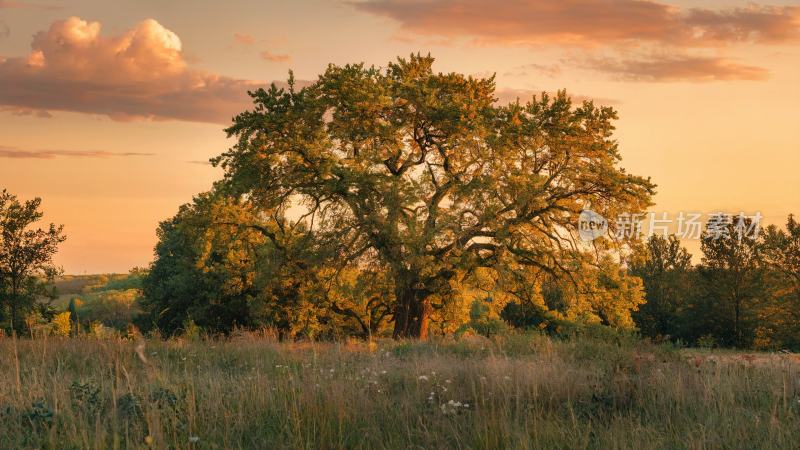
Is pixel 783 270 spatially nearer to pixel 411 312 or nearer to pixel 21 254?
pixel 411 312

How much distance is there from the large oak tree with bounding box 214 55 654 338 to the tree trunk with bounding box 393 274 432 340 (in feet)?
0.44

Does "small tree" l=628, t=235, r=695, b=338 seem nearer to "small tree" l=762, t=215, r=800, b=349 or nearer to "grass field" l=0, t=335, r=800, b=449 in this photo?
"small tree" l=762, t=215, r=800, b=349

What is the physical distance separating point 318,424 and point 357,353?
679 centimetres

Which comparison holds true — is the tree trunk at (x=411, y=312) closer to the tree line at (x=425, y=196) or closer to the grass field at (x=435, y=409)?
the tree line at (x=425, y=196)

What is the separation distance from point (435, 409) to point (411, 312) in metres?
19.8

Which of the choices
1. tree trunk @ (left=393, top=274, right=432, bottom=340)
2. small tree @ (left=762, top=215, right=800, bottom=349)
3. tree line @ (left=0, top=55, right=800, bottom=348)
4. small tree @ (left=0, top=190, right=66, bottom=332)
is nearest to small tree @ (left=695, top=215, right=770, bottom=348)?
small tree @ (left=762, top=215, right=800, bottom=349)

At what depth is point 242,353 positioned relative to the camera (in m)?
14.3

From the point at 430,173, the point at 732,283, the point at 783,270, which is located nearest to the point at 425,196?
the point at 430,173

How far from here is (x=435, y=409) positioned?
28.0 feet

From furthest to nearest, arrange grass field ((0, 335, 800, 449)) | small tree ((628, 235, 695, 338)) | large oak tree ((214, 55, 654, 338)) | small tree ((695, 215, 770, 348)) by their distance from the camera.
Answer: small tree ((628, 235, 695, 338)) → small tree ((695, 215, 770, 348)) → large oak tree ((214, 55, 654, 338)) → grass field ((0, 335, 800, 449))

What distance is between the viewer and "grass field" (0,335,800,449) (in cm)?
740

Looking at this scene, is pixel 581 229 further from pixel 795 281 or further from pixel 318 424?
pixel 795 281

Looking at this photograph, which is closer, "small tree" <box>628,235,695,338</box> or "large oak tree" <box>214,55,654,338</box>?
"large oak tree" <box>214,55,654,338</box>

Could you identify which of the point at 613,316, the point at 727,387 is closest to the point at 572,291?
the point at 613,316
